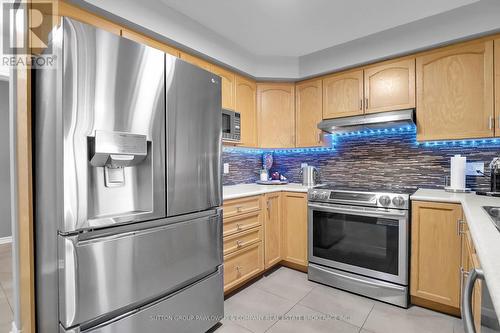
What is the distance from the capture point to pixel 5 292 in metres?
2.14

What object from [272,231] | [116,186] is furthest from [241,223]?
[116,186]

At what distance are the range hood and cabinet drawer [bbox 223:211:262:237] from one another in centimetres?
117

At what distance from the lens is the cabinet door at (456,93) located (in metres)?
1.96

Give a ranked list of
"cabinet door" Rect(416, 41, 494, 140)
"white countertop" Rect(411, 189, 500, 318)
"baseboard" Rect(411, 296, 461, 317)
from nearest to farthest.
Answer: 1. "white countertop" Rect(411, 189, 500, 318)
2. "baseboard" Rect(411, 296, 461, 317)
3. "cabinet door" Rect(416, 41, 494, 140)

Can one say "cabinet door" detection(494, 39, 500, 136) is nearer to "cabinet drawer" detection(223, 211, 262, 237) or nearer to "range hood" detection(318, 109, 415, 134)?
"range hood" detection(318, 109, 415, 134)

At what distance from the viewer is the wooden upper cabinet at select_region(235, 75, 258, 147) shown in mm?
2709

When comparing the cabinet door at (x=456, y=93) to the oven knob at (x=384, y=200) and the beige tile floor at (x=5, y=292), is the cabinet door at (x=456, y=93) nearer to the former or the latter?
the oven knob at (x=384, y=200)

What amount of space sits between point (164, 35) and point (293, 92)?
63.6 inches

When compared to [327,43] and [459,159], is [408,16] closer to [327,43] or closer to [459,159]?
[327,43]

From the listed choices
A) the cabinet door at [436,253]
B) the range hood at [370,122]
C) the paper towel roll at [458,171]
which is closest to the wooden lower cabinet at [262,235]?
the range hood at [370,122]

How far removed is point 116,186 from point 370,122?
83.5 inches

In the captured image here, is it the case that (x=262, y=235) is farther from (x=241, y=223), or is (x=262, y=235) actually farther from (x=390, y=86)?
(x=390, y=86)

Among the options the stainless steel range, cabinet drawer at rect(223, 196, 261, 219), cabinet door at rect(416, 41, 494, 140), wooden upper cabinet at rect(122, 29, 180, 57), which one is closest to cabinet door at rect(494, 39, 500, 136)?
cabinet door at rect(416, 41, 494, 140)

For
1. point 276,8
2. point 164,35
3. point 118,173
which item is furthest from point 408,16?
point 118,173
